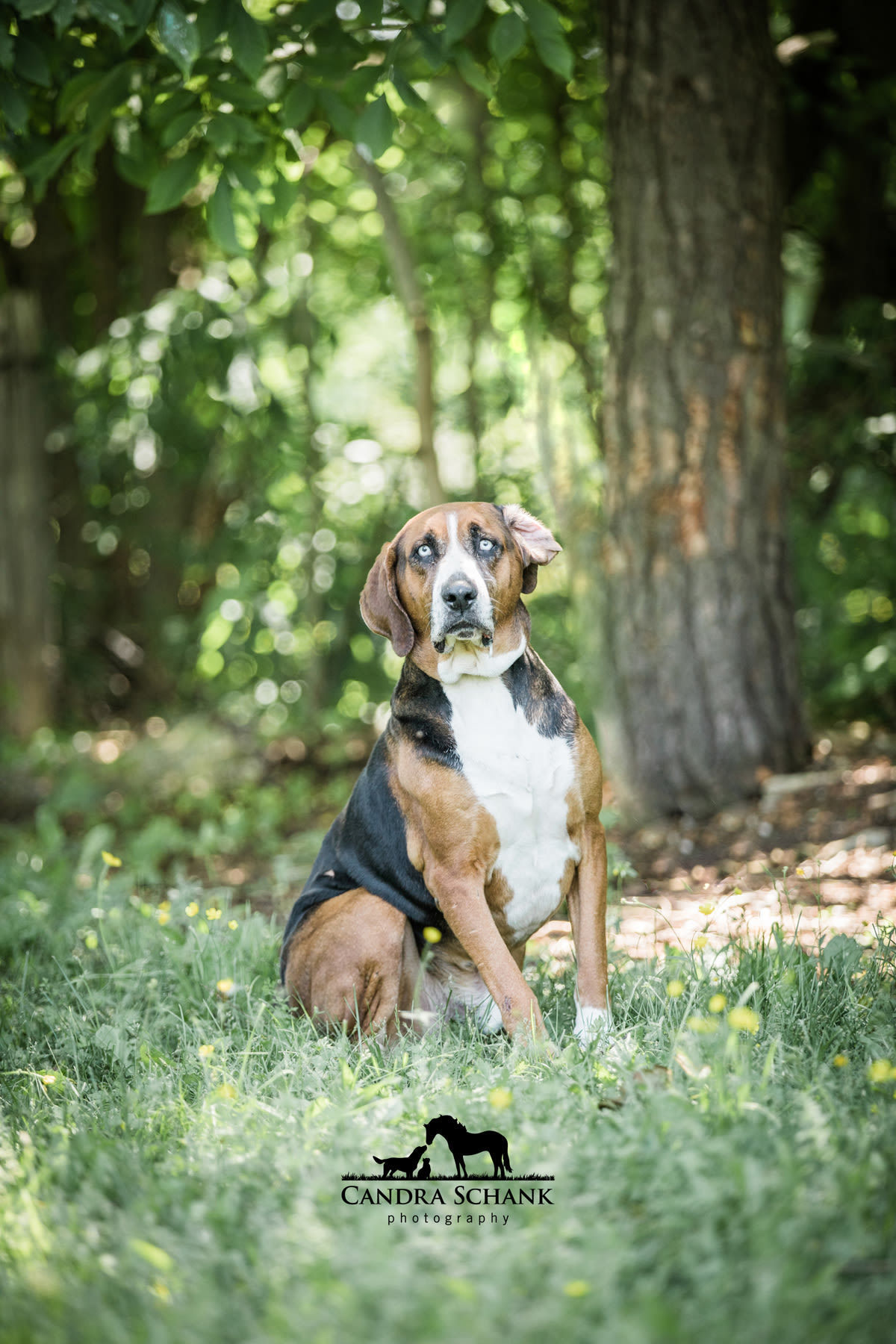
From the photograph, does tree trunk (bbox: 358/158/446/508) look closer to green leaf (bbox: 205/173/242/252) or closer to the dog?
green leaf (bbox: 205/173/242/252)

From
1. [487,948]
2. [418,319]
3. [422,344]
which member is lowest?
[487,948]

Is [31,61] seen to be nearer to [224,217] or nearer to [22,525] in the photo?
[224,217]

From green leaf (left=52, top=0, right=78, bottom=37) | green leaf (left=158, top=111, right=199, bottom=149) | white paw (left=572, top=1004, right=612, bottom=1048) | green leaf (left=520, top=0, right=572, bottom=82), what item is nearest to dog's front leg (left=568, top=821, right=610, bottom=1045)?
white paw (left=572, top=1004, right=612, bottom=1048)

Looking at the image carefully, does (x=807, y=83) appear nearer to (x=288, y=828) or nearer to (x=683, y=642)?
(x=683, y=642)

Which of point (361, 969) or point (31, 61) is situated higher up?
point (31, 61)

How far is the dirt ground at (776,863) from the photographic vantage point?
147 inches

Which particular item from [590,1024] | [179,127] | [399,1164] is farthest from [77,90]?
[399,1164]

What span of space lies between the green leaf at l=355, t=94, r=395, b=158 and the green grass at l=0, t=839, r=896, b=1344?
9.43ft

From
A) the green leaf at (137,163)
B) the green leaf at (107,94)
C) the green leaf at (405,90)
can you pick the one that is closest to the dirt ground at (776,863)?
the green leaf at (405,90)

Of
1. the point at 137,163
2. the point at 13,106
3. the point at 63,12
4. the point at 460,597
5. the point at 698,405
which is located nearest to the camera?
the point at 460,597

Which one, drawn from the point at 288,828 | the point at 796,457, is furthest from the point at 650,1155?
the point at 796,457

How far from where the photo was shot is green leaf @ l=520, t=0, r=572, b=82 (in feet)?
11.8

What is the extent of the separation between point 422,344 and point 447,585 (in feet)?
14.5

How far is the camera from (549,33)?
3.63m
